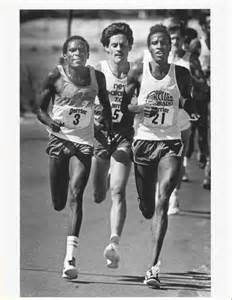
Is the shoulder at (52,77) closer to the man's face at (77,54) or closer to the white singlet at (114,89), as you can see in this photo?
the man's face at (77,54)

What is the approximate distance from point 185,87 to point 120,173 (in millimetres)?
557

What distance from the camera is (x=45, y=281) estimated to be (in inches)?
209

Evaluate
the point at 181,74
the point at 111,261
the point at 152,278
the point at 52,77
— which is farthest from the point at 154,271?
the point at 52,77

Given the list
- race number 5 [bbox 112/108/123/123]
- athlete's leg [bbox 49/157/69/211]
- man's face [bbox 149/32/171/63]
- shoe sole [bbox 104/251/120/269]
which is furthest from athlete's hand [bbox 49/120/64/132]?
shoe sole [bbox 104/251/120/269]

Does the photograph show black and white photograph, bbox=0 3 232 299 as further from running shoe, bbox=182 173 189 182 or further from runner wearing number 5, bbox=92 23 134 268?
running shoe, bbox=182 173 189 182

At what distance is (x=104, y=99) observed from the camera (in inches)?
207

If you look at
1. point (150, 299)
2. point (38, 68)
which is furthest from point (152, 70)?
point (150, 299)

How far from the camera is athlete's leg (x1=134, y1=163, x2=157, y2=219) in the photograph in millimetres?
5301

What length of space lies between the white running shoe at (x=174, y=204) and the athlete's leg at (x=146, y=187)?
7.0 inches

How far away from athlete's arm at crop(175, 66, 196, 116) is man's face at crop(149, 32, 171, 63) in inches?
3.6

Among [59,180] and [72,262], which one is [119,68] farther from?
[72,262]
